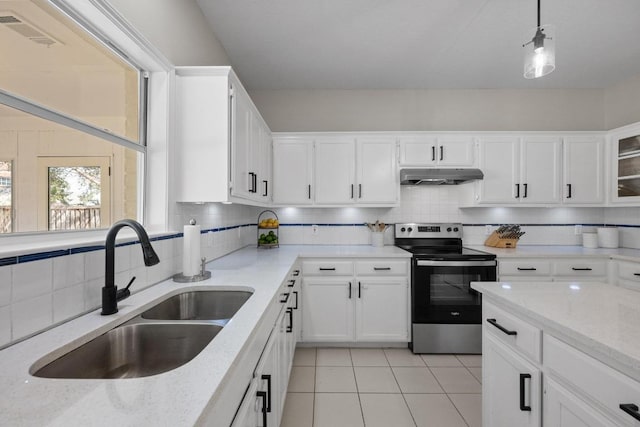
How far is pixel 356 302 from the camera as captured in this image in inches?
118

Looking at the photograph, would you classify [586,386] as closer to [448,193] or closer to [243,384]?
[243,384]

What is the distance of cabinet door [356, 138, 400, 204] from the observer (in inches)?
132

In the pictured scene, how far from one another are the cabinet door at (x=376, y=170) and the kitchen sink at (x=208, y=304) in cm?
205

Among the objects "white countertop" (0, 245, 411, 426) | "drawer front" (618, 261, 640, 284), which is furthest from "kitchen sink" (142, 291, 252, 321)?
"drawer front" (618, 261, 640, 284)

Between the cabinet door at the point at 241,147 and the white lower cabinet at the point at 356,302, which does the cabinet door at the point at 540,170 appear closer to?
the white lower cabinet at the point at 356,302

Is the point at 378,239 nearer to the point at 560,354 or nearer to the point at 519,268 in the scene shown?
the point at 519,268

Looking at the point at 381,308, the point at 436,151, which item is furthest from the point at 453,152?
the point at 381,308

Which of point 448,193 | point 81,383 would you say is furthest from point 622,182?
point 81,383

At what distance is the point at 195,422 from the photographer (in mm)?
570

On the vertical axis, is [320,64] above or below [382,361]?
above

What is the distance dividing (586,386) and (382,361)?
1.99 metres

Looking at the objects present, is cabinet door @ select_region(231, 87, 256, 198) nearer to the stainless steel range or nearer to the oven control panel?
the stainless steel range

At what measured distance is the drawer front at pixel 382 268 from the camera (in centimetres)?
298

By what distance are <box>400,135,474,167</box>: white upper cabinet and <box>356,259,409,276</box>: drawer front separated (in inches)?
42.6
